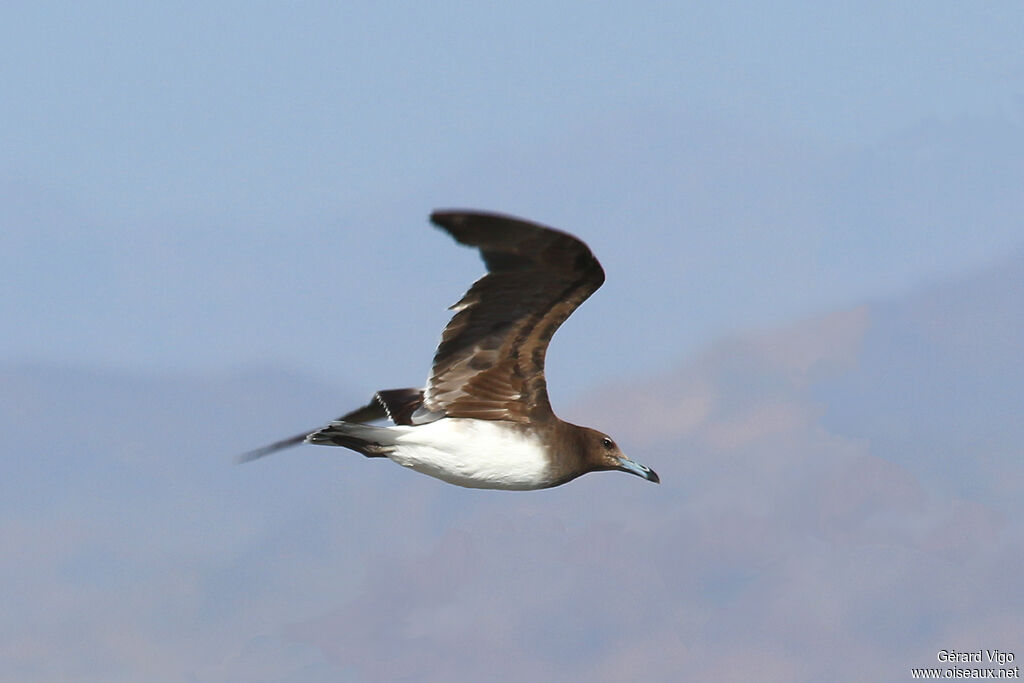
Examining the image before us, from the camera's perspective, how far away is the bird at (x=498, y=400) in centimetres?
1349

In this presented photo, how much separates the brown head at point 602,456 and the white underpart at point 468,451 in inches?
32.1

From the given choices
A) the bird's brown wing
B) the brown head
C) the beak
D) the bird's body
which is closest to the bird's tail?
the bird's body

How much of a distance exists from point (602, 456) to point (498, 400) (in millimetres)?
1879

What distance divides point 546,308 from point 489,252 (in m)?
1.15

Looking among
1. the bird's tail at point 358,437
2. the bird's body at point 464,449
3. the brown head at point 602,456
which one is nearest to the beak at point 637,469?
the brown head at point 602,456

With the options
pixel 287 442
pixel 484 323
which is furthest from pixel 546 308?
pixel 287 442

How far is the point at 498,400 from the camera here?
14648mm

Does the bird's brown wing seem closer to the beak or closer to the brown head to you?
the brown head

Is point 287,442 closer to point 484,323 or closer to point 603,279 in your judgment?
point 484,323

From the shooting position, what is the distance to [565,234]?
12852 millimetres

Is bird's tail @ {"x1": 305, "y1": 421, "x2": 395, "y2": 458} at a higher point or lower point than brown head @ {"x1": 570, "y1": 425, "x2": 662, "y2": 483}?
lower

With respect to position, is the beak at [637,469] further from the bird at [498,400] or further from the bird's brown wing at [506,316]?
the bird's brown wing at [506,316]

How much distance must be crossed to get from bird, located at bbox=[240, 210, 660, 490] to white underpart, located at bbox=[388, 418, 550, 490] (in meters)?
0.01

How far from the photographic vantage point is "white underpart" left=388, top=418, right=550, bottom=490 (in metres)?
14.6
